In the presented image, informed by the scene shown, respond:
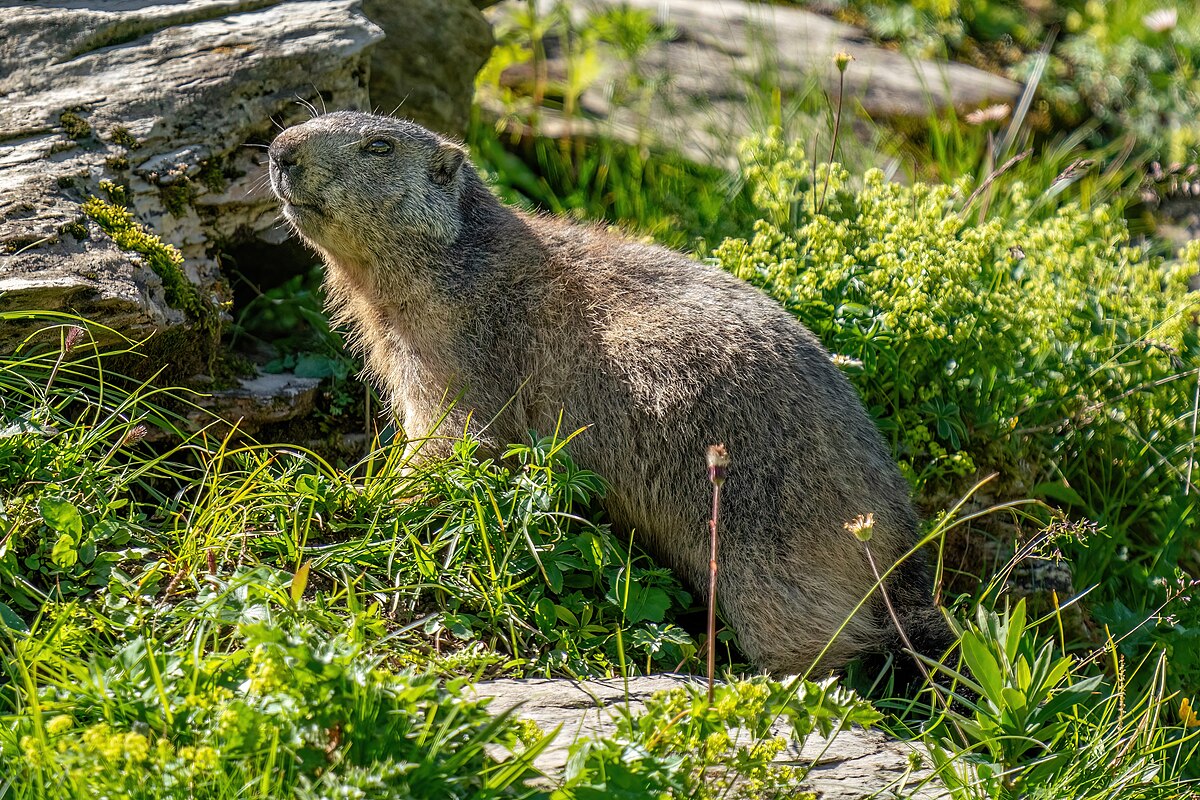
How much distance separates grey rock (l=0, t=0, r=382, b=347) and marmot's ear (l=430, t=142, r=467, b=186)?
1.03 m

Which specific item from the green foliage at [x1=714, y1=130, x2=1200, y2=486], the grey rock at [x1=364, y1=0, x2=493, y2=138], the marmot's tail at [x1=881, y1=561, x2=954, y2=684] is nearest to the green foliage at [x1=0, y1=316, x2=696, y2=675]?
the marmot's tail at [x1=881, y1=561, x2=954, y2=684]

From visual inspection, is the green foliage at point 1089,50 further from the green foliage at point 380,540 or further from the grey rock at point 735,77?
the green foliage at point 380,540

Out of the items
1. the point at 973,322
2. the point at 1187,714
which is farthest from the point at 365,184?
the point at 1187,714

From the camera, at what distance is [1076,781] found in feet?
12.9

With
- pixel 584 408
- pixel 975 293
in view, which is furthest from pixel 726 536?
pixel 975 293

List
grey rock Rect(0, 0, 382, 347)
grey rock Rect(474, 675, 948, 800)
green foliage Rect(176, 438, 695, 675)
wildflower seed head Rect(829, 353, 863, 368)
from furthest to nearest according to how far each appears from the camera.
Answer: wildflower seed head Rect(829, 353, 863, 368) → grey rock Rect(0, 0, 382, 347) → green foliage Rect(176, 438, 695, 675) → grey rock Rect(474, 675, 948, 800)

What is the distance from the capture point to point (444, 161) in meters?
5.62

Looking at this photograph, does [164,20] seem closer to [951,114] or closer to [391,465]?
[391,465]

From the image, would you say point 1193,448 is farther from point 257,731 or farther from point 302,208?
point 257,731

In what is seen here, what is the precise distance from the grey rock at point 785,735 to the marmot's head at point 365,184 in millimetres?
2445

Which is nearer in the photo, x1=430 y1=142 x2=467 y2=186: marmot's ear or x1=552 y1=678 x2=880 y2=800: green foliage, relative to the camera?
x1=552 y1=678 x2=880 y2=800: green foliage

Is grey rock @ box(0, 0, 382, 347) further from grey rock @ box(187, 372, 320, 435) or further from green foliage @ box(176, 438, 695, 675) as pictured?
green foliage @ box(176, 438, 695, 675)

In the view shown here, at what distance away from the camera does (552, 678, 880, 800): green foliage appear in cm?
312

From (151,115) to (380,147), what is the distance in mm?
1348
